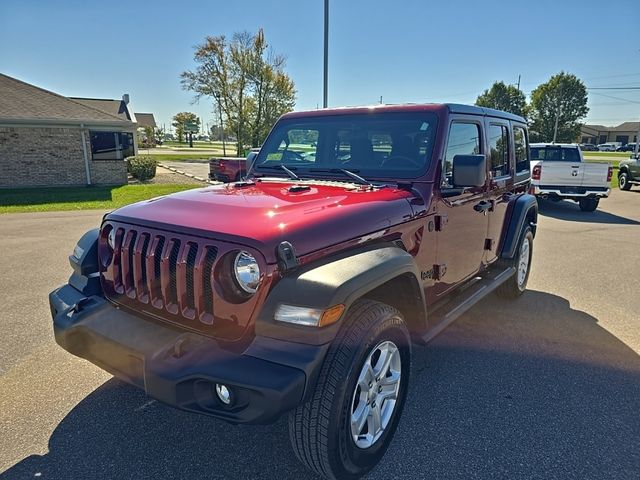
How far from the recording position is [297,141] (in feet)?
12.7

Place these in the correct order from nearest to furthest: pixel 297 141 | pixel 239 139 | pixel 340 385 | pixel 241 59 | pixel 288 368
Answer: pixel 288 368, pixel 340 385, pixel 297 141, pixel 241 59, pixel 239 139

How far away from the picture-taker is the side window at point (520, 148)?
15.5ft

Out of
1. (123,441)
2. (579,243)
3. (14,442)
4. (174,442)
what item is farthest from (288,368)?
(579,243)

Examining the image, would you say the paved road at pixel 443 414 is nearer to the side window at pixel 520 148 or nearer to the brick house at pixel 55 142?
the side window at pixel 520 148

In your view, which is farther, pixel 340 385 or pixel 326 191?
pixel 326 191

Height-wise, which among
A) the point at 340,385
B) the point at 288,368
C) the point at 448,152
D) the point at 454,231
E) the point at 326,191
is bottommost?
the point at 340,385

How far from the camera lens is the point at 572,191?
40.5ft

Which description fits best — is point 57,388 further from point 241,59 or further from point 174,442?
point 241,59

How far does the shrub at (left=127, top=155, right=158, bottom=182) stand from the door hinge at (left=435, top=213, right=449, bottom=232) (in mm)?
18515

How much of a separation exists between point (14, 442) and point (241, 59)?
37.6 m

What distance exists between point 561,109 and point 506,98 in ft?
22.1

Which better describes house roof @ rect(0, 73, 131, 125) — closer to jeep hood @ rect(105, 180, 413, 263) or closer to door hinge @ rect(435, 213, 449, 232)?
jeep hood @ rect(105, 180, 413, 263)

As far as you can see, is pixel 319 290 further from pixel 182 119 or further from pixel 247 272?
pixel 182 119

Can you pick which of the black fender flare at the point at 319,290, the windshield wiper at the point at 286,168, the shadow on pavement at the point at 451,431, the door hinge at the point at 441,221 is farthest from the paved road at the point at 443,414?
the windshield wiper at the point at 286,168
